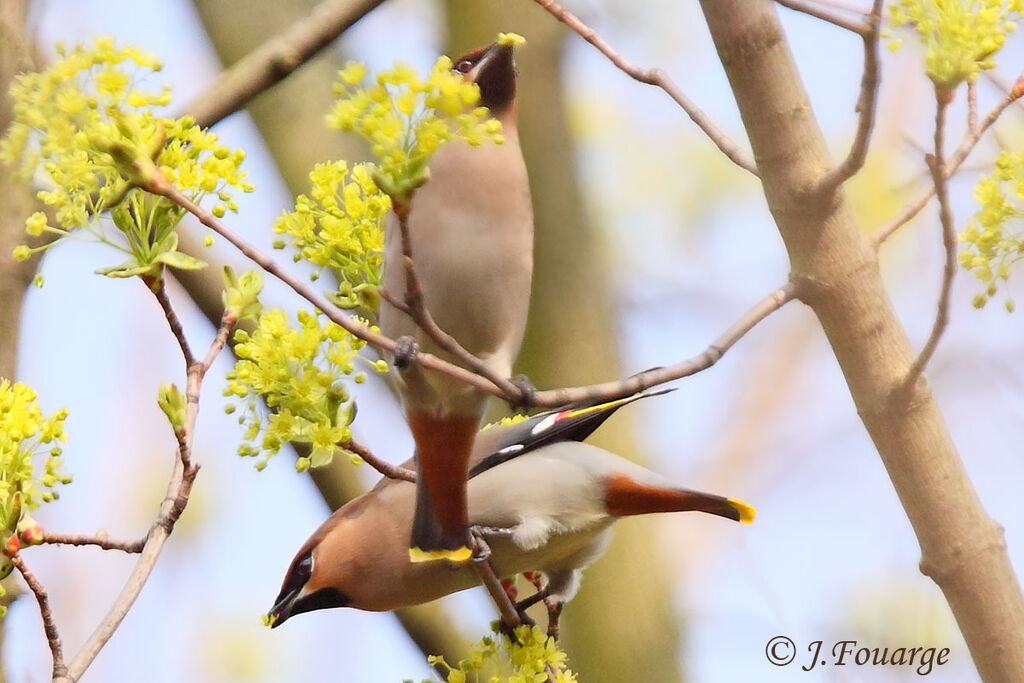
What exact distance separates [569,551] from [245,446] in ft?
3.31

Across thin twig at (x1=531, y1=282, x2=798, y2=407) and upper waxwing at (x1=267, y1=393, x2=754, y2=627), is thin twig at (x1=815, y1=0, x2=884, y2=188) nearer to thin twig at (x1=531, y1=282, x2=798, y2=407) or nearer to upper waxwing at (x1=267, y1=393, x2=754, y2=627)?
thin twig at (x1=531, y1=282, x2=798, y2=407)

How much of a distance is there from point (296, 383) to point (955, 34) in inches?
32.6

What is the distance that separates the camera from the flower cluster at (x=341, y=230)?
150 cm

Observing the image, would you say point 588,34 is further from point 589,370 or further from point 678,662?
point 678,662

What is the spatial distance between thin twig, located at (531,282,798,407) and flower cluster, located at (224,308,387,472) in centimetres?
24

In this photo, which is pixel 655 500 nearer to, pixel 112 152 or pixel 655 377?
pixel 655 377

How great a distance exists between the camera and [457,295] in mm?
1612

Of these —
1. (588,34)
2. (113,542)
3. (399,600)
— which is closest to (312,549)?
(399,600)

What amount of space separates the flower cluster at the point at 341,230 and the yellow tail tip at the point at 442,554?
0.35 meters

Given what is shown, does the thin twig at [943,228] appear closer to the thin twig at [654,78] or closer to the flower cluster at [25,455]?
the thin twig at [654,78]

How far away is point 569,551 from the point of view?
7.57 feet

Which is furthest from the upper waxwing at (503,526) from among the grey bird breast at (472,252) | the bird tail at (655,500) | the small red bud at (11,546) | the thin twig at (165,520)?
the small red bud at (11,546)

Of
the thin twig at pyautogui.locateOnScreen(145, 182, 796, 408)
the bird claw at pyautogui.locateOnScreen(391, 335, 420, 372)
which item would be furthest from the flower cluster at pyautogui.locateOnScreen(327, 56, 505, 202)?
the bird claw at pyautogui.locateOnScreen(391, 335, 420, 372)

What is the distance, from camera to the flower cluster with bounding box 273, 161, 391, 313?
1497mm
